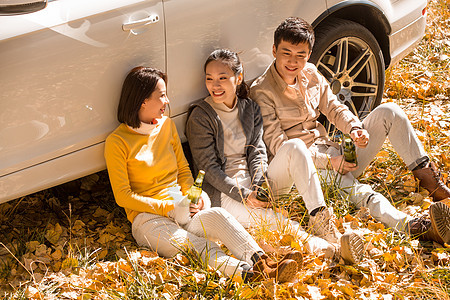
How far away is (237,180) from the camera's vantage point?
3.71 m

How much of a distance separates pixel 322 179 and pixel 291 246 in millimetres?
645

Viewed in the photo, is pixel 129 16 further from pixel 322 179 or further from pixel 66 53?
pixel 322 179

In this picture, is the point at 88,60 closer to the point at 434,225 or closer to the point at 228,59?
the point at 228,59

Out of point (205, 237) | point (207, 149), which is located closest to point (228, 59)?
point (207, 149)

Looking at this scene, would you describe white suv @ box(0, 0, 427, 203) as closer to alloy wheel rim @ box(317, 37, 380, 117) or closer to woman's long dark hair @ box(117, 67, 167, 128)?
woman's long dark hair @ box(117, 67, 167, 128)

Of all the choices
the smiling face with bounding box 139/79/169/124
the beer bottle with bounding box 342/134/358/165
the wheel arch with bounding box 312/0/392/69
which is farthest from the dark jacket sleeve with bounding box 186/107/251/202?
the wheel arch with bounding box 312/0/392/69

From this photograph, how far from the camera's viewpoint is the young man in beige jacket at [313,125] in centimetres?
379

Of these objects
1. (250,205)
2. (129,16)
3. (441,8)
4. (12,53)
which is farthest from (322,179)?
(441,8)

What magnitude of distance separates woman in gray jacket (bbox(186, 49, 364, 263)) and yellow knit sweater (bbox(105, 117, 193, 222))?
0.43ft

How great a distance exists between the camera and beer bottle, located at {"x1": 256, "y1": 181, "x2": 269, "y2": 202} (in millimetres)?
3554

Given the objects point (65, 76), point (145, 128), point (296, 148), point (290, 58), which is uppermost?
point (65, 76)

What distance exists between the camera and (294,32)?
3773 mm

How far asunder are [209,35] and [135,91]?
24.3 inches

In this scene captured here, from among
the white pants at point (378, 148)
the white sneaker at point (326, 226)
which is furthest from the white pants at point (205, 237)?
the white pants at point (378, 148)
